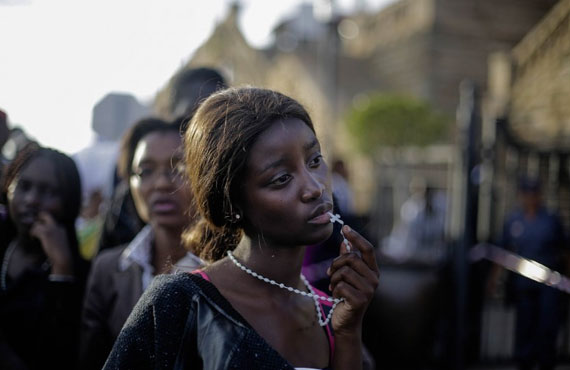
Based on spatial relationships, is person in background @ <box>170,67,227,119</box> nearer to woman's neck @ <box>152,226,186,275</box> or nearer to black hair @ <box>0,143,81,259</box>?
black hair @ <box>0,143,81,259</box>

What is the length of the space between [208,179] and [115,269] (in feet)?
3.58

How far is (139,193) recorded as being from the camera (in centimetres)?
233

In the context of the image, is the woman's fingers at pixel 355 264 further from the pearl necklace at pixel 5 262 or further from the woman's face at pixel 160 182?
the pearl necklace at pixel 5 262

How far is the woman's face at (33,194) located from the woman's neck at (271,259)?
1268 millimetres

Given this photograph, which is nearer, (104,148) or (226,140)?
(226,140)

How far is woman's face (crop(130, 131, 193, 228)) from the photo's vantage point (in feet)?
7.13

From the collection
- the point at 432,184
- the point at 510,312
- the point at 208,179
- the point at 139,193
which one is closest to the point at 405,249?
the point at 432,184

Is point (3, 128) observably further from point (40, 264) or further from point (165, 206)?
point (165, 206)

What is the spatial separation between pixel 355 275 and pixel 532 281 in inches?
182

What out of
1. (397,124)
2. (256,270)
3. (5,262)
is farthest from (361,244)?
(397,124)

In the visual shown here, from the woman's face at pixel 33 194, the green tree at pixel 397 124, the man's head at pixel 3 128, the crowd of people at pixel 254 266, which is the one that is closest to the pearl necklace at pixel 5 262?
the woman's face at pixel 33 194

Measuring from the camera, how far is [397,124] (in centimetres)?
1363

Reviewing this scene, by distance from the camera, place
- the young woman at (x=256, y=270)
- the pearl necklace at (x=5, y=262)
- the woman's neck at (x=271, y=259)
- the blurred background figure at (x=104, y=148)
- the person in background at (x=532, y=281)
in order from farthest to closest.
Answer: the person in background at (x=532, y=281)
the blurred background figure at (x=104, y=148)
the pearl necklace at (x=5, y=262)
the woman's neck at (x=271, y=259)
the young woman at (x=256, y=270)

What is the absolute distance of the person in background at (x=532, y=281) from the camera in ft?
16.8
